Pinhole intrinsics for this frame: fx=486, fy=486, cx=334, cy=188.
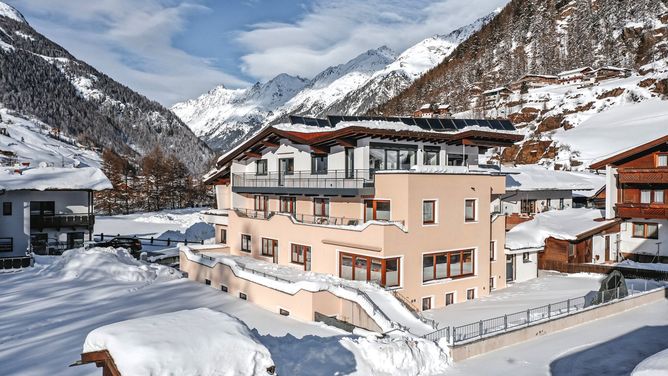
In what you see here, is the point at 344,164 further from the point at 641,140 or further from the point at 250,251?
the point at 641,140

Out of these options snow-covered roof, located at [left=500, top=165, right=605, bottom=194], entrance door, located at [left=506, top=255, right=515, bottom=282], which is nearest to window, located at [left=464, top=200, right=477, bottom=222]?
entrance door, located at [left=506, top=255, right=515, bottom=282]

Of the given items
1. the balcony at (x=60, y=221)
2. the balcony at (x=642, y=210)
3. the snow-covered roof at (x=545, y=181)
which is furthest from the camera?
the snow-covered roof at (x=545, y=181)

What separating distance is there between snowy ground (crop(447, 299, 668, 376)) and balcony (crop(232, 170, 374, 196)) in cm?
1014

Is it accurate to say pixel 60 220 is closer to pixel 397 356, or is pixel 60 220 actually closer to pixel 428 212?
pixel 428 212

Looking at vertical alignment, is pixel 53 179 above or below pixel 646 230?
above

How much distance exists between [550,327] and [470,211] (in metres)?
8.10

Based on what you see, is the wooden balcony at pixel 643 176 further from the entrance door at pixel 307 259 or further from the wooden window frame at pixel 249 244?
the wooden window frame at pixel 249 244

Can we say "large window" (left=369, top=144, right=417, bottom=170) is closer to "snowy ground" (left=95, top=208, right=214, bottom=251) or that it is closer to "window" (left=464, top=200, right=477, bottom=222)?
"window" (left=464, top=200, right=477, bottom=222)

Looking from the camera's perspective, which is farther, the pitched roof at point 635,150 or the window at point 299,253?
the pitched roof at point 635,150

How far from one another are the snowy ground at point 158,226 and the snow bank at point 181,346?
37.6 m

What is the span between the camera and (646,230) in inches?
1233

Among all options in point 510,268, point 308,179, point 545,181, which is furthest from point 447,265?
point 545,181

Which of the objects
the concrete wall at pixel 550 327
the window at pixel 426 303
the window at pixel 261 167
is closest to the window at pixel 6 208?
the window at pixel 261 167

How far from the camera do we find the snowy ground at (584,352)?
44.8 feet
